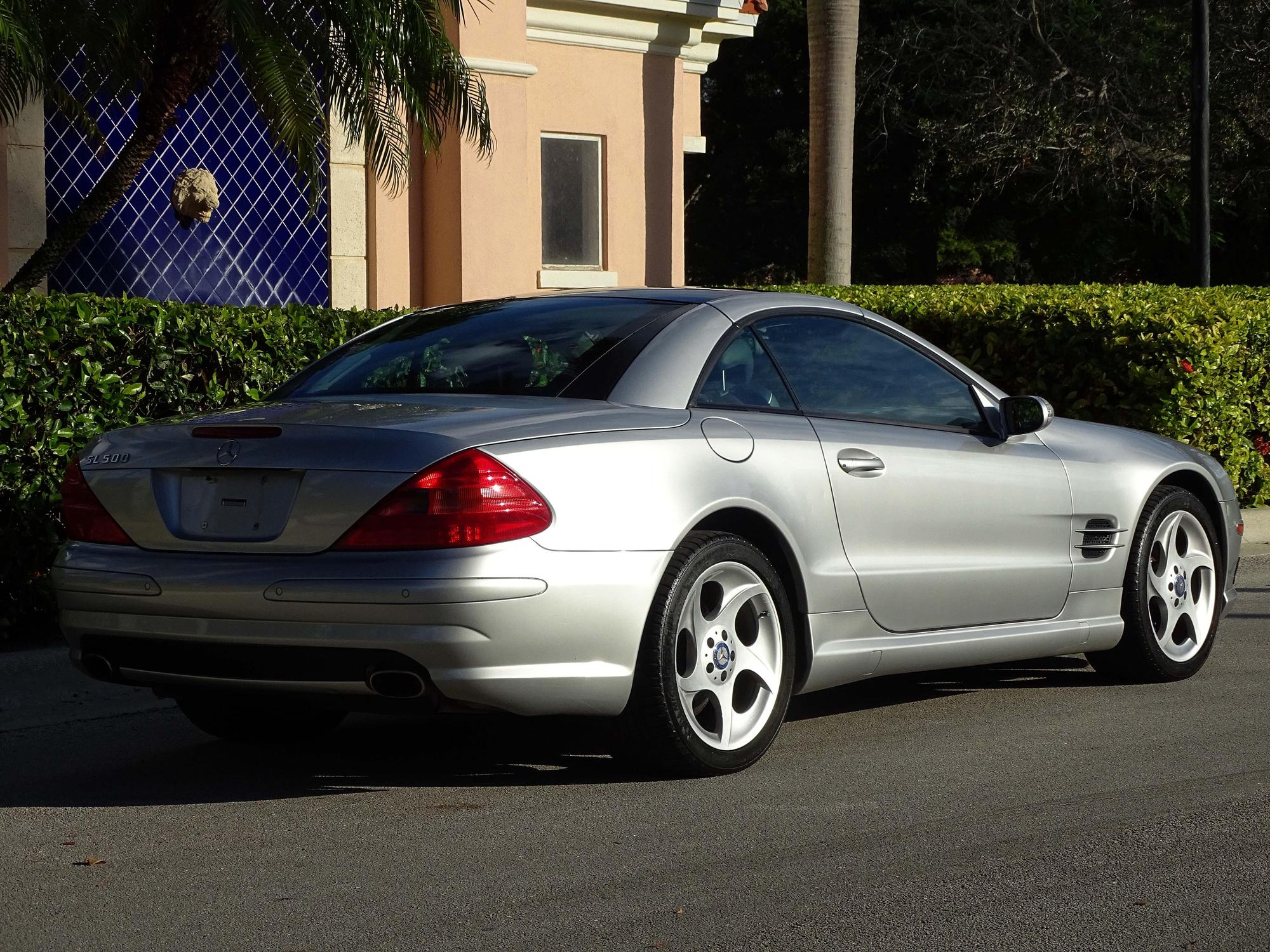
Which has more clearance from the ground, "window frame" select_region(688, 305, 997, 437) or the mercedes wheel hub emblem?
"window frame" select_region(688, 305, 997, 437)

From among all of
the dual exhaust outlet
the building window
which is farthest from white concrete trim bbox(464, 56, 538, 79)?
the dual exhaust outlet

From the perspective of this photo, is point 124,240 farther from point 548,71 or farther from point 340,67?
point 548,71

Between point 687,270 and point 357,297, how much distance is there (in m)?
30.5

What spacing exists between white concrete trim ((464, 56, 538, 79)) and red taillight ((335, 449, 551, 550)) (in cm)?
1064

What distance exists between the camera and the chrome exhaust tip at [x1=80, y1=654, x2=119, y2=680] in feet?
18.1

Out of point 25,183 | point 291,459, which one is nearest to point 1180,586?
point 291,459

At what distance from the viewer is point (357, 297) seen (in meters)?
15.5

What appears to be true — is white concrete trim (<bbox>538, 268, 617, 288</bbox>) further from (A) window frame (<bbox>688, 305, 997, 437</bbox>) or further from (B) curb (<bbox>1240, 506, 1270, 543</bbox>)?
(A) window frame (<bbox>688, 305, 997, 437</bbox>)

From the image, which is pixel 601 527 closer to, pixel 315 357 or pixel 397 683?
pixel 397 683

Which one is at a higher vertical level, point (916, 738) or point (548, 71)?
point (548, 71)

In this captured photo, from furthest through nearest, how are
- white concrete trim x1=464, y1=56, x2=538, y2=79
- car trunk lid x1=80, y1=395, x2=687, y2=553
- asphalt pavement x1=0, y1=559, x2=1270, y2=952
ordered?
1. white concrete trim x1=464, y1=56, x2=538, y2=79
2. car trunk lid x1=80, y1=395, x2=687, y2=553
3. asphalt pavement x1=0, y1=559, x2=1270, y2=952

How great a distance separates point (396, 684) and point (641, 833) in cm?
80

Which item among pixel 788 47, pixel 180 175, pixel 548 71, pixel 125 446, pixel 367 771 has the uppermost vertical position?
pixel 788 47

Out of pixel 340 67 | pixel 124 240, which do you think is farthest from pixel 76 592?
pixel 124 240
